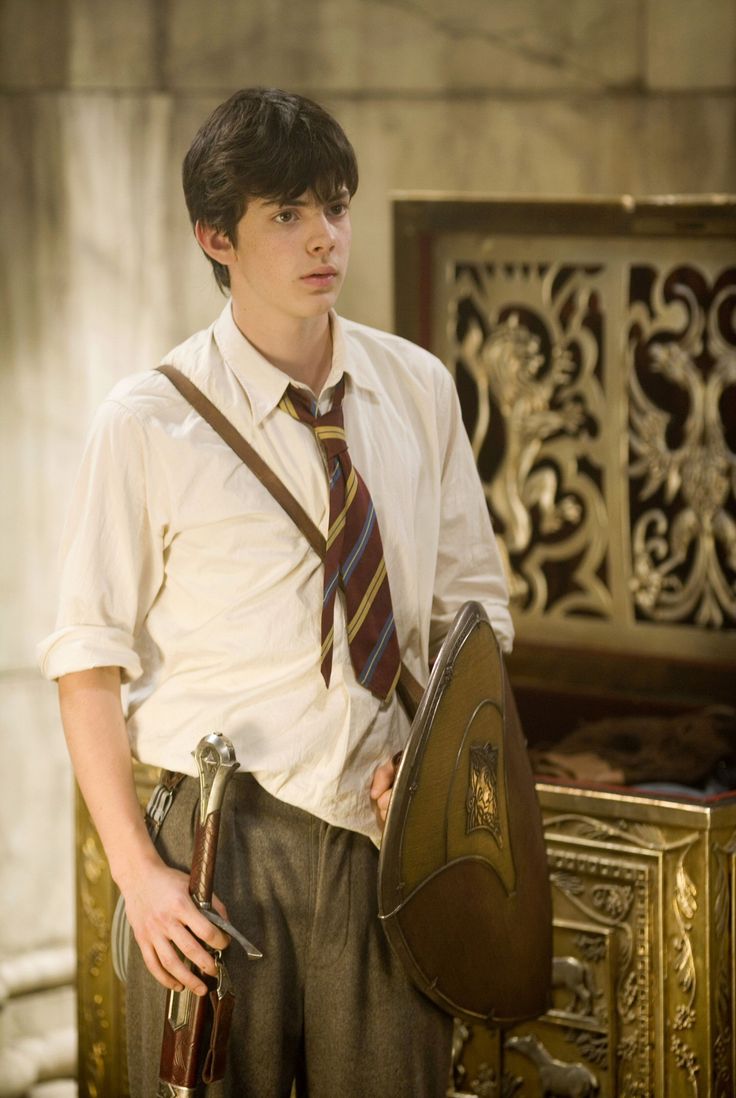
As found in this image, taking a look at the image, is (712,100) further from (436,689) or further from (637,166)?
(436,689)

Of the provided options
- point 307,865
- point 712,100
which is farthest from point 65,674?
point 712,100

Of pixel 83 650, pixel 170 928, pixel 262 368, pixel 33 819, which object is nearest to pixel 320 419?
pixel 262 368

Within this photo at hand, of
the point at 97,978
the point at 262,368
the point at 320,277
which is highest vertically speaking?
the point at 320,277

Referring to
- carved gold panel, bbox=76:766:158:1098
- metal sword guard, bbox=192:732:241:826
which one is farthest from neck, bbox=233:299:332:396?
carved gold panel, bbox=76:766:158:1098

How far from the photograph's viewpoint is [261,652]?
2.03 m

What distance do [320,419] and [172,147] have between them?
193 cm

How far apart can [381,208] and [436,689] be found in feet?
6.53

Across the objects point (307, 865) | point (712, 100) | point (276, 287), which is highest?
point (712, 100)

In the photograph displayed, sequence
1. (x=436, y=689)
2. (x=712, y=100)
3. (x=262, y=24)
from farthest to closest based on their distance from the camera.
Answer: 1. (x=262, y=24)
2. (x=712, y=100)
3. (x=436, y=689)

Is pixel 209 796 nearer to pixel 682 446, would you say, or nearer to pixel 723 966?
pixel 723 966

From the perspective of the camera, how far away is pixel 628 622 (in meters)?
3.87

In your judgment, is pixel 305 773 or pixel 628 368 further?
pixel 628 368

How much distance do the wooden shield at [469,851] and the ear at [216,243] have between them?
569mm

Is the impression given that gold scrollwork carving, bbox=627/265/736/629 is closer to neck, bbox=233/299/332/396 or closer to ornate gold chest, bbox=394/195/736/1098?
ornate gold chest, bbox=394/195/736/1098
